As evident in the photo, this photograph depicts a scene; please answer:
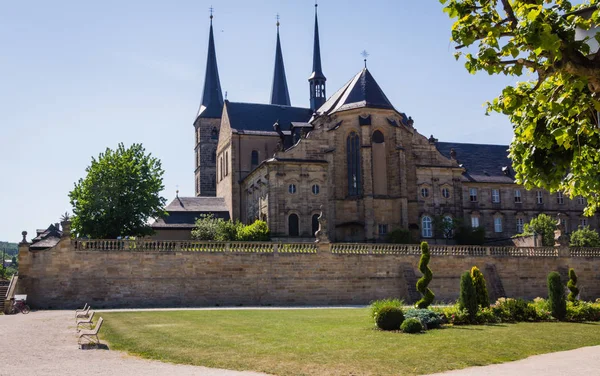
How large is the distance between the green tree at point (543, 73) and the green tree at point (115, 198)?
39.9 meters

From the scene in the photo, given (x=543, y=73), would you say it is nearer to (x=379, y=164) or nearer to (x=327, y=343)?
(x=327, y=343)

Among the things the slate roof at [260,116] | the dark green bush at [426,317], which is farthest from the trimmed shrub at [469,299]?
the slate roof at [260,116]

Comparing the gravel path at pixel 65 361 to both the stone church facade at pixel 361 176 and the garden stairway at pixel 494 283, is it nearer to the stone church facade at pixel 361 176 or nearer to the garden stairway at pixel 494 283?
the garden stairway at pixel 494 283

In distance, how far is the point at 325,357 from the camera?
1614 cm

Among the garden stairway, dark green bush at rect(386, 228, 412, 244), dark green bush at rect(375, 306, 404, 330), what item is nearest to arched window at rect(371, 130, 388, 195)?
dark green bush at rect(386, 228, 412, 244)

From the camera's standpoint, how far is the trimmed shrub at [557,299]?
2783cm

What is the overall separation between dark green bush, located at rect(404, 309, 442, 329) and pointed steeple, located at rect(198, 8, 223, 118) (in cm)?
7024

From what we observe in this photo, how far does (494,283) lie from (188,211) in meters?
33.0

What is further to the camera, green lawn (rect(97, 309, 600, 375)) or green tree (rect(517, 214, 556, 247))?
green tree (rect(517, 214, 556, 247))

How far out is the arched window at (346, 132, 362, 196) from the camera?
6053 centimetres

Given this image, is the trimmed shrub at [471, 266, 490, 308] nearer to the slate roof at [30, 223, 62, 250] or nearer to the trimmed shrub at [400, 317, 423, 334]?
the trimmed shrub at [400, 317, 423, 334]

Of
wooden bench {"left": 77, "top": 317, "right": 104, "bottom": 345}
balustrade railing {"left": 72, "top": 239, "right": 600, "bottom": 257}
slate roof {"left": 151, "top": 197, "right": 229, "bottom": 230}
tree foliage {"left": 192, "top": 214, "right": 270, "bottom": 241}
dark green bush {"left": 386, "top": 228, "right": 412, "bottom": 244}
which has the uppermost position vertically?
slate roof {"left": 151, "top": 197, "right": 229, "bottom": 230}

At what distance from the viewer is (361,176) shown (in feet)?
198

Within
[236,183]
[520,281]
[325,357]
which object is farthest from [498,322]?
[236,183]
